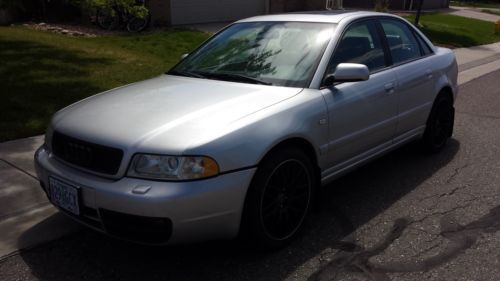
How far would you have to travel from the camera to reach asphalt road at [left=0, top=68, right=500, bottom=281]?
10.7 ft

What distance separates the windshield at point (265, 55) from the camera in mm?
3965

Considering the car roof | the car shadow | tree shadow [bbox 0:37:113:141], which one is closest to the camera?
the car shadow

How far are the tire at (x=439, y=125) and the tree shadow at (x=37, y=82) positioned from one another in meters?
4.16

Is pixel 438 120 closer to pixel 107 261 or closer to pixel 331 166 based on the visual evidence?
pixel 331 166

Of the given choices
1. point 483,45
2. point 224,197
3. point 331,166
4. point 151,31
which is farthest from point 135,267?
point 483,45

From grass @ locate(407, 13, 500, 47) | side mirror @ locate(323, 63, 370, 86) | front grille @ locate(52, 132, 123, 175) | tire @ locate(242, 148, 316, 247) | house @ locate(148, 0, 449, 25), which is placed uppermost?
side mirror @ locate(323, 63, 370, 86)

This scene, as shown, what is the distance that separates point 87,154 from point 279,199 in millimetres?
1240

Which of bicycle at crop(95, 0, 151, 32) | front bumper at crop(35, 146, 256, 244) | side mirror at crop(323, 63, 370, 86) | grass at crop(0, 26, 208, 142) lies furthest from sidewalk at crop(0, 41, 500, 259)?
bicycle at crop(95, 0, 151, 32)

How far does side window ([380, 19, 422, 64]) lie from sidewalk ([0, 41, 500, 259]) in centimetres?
315

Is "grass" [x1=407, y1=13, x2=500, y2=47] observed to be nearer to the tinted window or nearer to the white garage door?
the white garage door

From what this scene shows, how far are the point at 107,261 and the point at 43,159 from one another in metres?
0.82

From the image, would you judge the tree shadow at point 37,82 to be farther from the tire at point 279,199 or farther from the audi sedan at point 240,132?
the tire at point 279,199

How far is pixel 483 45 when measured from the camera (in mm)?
17922

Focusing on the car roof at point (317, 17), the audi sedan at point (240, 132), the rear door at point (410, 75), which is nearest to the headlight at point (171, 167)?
the audi sedan at point (240, 132)
